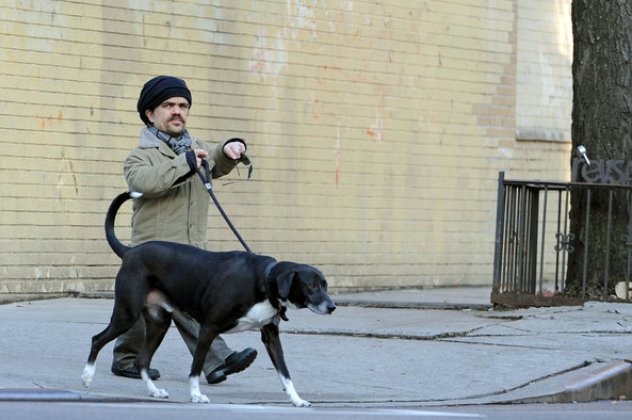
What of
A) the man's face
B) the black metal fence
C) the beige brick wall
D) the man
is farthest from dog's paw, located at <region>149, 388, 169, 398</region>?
the beige brick wall

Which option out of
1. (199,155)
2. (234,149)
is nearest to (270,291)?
(199,155)

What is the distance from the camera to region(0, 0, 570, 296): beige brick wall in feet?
43.8

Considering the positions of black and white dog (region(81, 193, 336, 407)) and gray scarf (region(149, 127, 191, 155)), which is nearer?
black and white dog (region(81, 193, 336, 407))

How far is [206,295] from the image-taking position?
300 inches

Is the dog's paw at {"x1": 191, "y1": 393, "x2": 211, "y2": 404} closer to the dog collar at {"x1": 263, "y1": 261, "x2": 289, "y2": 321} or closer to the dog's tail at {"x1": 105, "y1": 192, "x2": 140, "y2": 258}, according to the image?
the dog collar at {"x1": 263, "y1": 261, "x2": 289, "y2": 321}

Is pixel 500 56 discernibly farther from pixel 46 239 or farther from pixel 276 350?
pixel 276 350

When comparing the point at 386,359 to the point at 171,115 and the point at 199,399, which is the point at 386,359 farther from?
the point at 171,115

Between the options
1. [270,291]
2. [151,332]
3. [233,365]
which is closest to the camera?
[270,291]

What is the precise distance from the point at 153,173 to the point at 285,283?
1.38m

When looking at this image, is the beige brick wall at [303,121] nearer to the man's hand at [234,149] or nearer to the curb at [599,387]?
the man's hand at [234,149]

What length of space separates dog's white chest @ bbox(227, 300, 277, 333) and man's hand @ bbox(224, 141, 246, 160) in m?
1.20

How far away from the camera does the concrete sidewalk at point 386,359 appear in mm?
8281

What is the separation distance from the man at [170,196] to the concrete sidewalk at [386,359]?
18 cm

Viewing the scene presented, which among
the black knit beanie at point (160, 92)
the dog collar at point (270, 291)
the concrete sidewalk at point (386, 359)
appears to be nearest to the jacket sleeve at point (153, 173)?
the black knit beanie at point (160, 92)
